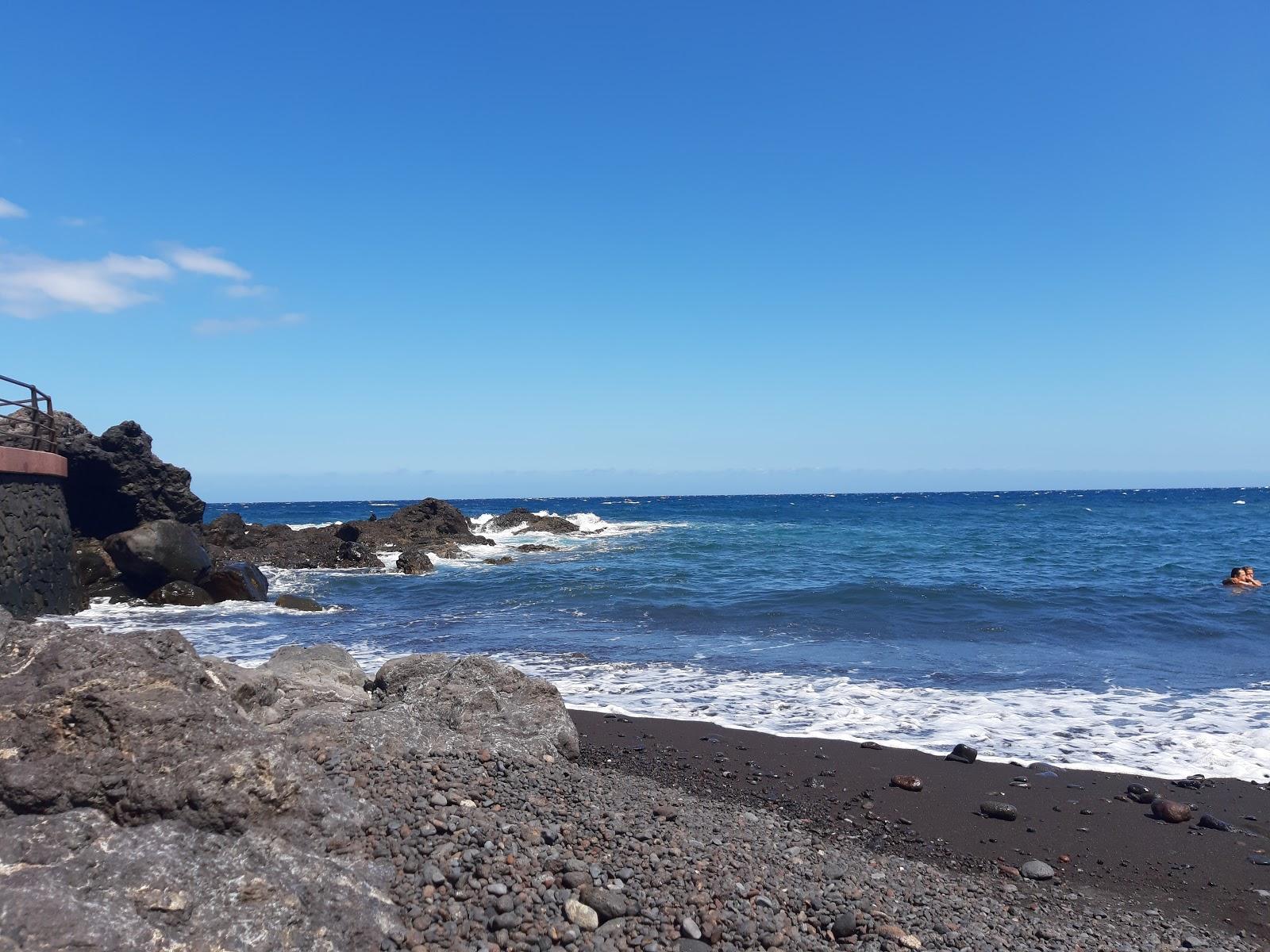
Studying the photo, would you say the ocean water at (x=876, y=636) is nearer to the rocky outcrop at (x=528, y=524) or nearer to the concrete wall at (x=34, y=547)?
the concrete wall at (x=34, y=547)

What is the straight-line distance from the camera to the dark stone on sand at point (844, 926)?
4164 millimetres

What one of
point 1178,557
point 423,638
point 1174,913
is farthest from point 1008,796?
point 1178,557

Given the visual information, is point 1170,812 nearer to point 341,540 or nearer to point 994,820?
point 994,820

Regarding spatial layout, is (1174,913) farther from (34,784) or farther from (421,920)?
(34,784)

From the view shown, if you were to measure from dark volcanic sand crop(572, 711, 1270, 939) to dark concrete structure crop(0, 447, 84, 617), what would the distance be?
1070cm

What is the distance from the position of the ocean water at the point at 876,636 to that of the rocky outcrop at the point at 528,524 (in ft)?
60.8

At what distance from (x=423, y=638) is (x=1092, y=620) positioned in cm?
1227

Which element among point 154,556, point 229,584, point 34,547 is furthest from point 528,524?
point 34,547

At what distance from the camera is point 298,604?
18.0m

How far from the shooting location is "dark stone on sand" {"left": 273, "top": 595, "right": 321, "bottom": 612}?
17.9m

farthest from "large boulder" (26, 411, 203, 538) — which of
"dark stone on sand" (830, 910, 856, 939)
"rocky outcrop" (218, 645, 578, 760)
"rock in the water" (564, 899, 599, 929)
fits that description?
"dark stone on sand" (830, 910, 856, 939)

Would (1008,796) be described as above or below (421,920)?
below

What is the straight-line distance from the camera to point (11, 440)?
1500cm

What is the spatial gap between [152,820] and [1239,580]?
75.3ft
